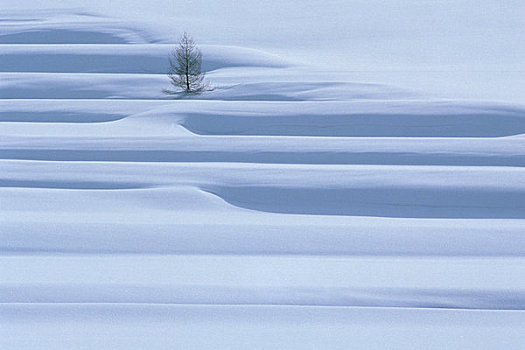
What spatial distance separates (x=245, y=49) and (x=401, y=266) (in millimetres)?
6306

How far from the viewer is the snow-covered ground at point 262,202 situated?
3.49 m

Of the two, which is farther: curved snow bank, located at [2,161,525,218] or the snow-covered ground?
curved snow bank, located at [2,161,525,218]

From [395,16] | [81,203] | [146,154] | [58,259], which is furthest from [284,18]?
[58,259]

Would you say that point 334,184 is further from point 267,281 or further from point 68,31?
point 68,31

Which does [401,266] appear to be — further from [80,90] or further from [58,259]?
[80,90]

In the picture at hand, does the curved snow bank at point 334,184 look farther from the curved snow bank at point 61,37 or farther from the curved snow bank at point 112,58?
the curved snow bank at point 61,37

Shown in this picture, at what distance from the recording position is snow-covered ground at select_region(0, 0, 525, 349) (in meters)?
3.49

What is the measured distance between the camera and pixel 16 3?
13.4 metres

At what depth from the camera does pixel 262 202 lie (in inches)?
Answer: 195

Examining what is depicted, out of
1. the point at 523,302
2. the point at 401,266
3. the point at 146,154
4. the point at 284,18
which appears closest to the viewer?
the point at 523,302

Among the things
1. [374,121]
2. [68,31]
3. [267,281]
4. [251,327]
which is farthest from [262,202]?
A: [68,31]

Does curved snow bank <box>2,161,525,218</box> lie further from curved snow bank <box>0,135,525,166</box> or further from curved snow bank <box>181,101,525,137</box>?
curved snow bank <box>181,101,525,137</box>

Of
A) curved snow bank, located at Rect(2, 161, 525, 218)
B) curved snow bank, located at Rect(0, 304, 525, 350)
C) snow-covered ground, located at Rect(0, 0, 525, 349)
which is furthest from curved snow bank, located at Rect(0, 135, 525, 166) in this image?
curved snow bank, located at Rect(0, 304, 525, 350)

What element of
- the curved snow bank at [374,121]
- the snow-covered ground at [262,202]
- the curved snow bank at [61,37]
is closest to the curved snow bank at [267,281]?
the snow-covered ground at [262,202]
